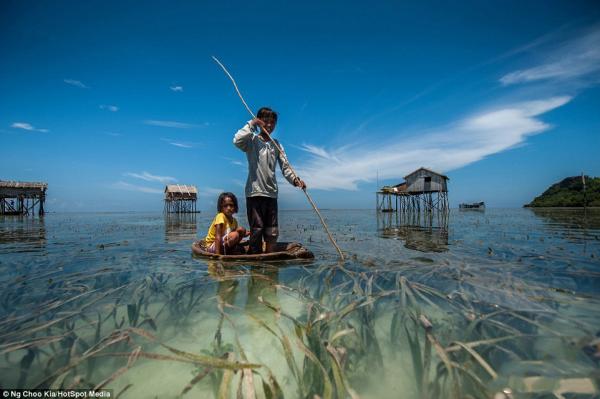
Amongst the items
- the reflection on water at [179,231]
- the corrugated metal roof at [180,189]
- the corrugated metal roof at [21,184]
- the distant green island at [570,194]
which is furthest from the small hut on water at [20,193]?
the distant green island at [570,194]

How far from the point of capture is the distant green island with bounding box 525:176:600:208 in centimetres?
5448

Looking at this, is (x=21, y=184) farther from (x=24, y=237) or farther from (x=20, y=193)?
(x=24, y=237)

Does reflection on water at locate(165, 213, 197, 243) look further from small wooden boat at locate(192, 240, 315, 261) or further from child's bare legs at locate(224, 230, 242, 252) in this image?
child's bare legs at locate(224, 230, 242, 252)

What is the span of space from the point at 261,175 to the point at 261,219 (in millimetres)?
837

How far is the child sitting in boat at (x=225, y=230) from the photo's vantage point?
506 centimetres

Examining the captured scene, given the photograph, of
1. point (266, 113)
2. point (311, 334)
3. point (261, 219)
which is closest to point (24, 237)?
point (261, 219)

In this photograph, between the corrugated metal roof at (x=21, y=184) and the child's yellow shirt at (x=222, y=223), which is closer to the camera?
the child's yellow shirt at (x=222, y=223)

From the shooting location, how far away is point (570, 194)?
64375 millimetres

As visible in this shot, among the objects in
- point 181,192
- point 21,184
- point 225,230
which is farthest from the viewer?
point 181,192

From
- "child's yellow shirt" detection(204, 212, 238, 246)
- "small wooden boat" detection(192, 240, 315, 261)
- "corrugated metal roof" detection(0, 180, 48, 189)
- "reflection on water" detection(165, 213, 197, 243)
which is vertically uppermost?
"corrugated metal roof" detection(0, 180, 48, 189)

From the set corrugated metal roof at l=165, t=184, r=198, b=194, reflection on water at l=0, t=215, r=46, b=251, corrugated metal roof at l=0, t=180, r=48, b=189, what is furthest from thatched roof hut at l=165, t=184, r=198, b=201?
reflection on water at l=0, t=215, r=46, b=251

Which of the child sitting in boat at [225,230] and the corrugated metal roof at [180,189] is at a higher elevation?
the corrugated metal roof at [180,189]

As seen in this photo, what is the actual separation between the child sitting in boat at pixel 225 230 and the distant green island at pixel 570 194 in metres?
70.0

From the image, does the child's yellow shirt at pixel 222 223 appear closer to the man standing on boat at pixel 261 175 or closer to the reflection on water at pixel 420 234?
the man standing on boat at pixel 261 175
